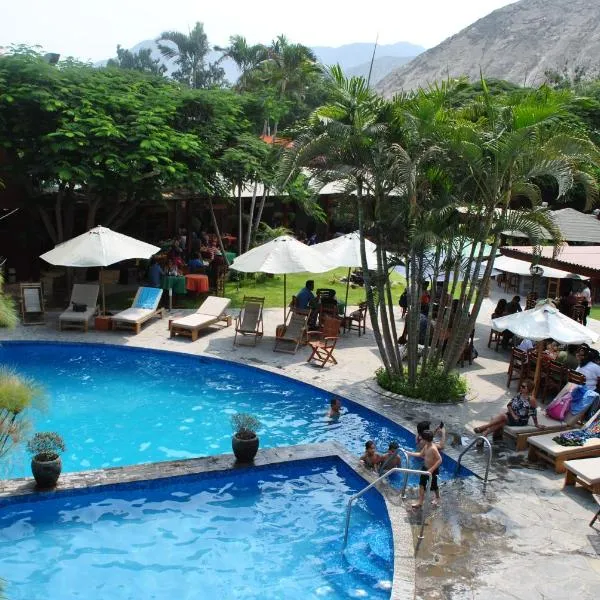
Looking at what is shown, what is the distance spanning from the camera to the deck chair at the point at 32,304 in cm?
1622

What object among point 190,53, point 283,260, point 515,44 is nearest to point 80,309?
point 283,260

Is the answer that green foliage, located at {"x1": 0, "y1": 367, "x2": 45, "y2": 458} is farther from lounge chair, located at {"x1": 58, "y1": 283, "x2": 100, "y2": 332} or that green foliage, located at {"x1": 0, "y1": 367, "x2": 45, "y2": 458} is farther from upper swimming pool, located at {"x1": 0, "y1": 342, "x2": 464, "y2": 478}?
lounge chair, located at {"x1": 58, "y1": 283, "x2": 100, "y2": 332}

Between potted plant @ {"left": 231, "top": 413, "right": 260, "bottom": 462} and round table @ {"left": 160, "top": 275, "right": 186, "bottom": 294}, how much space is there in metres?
9.42

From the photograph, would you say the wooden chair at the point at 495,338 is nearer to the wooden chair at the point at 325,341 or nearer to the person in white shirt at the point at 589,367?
the wooden chair at the point at 325,341

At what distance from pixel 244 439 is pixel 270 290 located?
40.7 ft

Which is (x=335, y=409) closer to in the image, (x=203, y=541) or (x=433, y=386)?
(x=433, y=386)

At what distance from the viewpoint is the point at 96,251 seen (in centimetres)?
1541

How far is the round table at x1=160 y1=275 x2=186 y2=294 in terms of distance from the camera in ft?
60.4

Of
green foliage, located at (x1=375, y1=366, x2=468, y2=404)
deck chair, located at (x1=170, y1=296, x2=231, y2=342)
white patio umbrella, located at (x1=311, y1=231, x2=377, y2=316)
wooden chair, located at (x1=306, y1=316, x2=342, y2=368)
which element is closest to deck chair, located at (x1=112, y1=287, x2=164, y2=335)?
deck chair, located at (x1=170, y1=296, x2=231, y2=342)

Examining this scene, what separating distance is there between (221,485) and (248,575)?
6.42ft

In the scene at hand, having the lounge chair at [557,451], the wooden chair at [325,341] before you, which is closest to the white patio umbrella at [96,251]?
the wooden chair at [325,341]

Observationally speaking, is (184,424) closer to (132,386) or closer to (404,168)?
(132,386)

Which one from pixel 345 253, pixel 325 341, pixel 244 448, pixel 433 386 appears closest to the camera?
pixel 244 448

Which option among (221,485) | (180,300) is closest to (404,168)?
(221,485)
